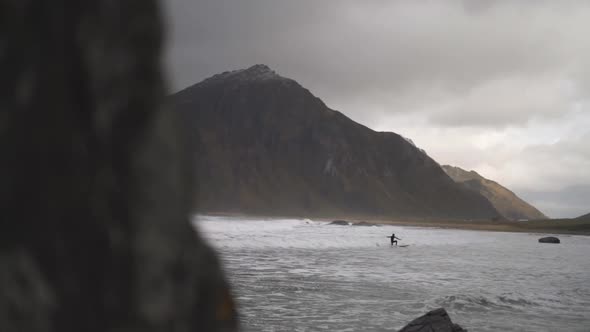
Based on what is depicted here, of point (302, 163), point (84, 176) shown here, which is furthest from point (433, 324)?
point (302, 163)

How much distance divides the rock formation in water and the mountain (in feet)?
501

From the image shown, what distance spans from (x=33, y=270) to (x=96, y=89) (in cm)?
58

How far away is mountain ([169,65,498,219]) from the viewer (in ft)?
541

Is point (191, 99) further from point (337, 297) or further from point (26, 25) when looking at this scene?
point (26, 25)

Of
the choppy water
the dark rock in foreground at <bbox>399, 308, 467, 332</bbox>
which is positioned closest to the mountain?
the choppy water

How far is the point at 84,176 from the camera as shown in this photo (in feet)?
5.24

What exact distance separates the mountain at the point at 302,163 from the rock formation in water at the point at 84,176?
501ft

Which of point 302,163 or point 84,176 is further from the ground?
point 302,163

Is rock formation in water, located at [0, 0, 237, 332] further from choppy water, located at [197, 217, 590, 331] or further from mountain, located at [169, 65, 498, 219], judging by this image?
mountain, located at [169, 65, 498, 219]

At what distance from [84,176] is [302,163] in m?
177

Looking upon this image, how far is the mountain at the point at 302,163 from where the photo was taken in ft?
541

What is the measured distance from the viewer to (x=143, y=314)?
1.62 m

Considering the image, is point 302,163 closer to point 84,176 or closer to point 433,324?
point 433,324

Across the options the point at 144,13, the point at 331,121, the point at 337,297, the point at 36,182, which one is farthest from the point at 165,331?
the point at 331,121
